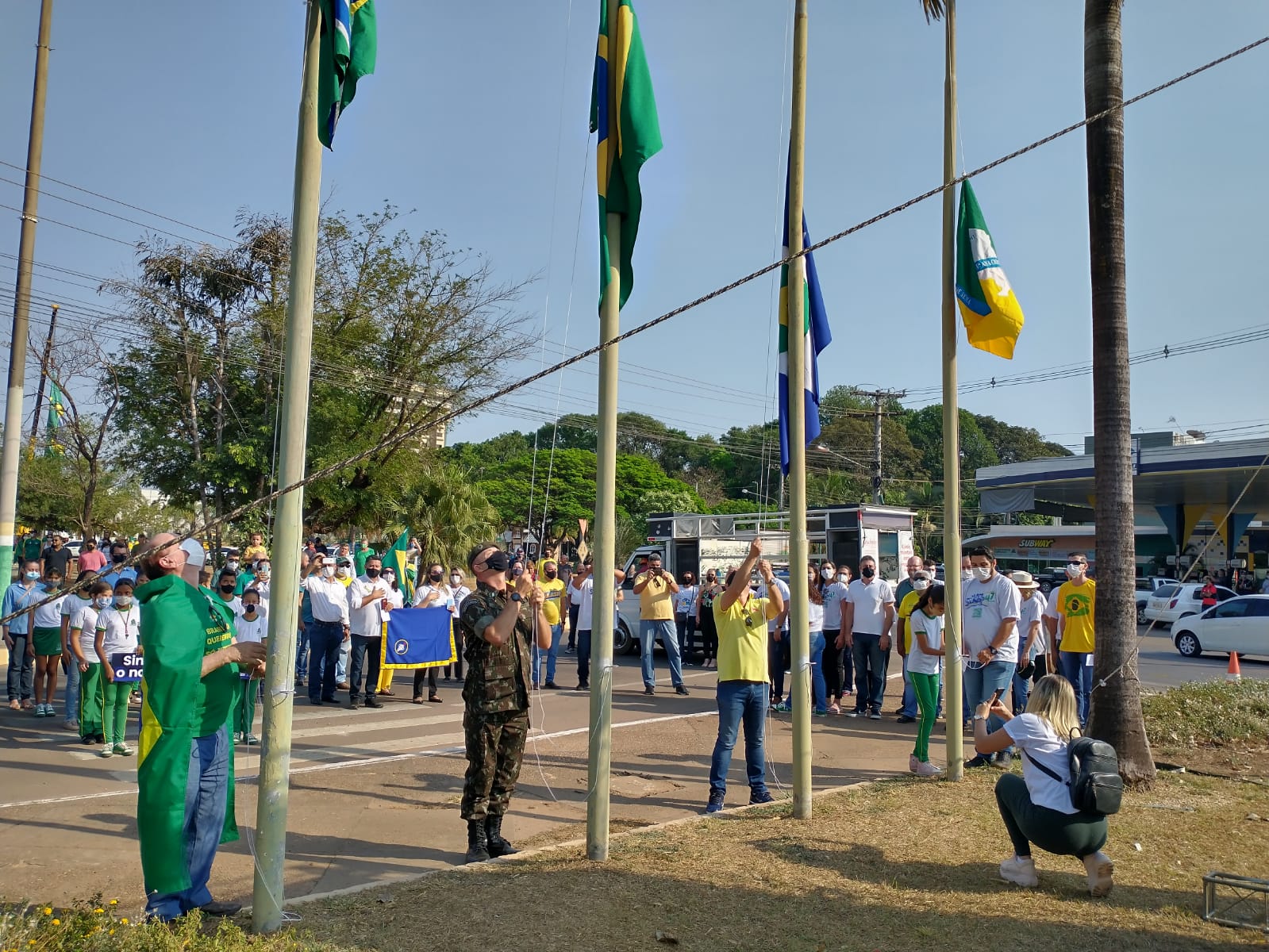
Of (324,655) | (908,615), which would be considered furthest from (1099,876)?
(324,655)

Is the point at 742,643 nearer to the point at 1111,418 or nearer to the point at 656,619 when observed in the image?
the point at 1111,418

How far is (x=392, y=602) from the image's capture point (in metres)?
13.5

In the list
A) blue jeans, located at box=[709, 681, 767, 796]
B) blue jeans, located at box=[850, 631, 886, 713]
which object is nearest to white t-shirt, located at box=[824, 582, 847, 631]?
blue jeans, located at box=[850, 631, 886, 713]

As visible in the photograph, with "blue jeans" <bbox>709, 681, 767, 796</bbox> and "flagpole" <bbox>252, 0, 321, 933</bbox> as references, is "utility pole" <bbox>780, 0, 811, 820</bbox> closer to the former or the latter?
"blue jeans" <bbox>709, 681, 767, 796</bbox>

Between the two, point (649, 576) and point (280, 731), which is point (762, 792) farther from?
point (649, 576)

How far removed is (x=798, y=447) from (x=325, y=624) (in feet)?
25.0

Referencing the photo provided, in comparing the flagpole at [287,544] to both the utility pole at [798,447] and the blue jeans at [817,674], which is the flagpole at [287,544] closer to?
the utility pole at [798,447]

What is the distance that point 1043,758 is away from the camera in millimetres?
5695

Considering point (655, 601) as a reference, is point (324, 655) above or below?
below

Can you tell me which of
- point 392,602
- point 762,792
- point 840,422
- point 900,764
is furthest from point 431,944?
point 840,422

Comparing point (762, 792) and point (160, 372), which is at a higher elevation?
point (160, 372)

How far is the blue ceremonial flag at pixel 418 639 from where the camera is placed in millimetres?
13180

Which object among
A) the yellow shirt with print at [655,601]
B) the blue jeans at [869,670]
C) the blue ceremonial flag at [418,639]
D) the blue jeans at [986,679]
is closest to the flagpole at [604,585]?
the blue jeans at [986,679]

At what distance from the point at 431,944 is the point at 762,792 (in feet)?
11.6
